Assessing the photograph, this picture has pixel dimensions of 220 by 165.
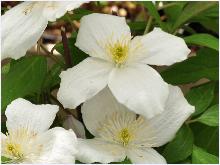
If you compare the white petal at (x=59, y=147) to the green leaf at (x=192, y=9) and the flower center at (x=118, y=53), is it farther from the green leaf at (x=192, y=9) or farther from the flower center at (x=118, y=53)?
the green leaf at (x=192, y=9)

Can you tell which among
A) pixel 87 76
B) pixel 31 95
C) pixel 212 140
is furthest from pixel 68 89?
pixel 212 140

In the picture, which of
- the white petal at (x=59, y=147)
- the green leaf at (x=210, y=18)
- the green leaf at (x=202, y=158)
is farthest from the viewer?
the green leaf at (x=210, y=18)

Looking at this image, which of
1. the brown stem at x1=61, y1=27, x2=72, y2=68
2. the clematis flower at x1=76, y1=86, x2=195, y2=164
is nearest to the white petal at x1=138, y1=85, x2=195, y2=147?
the clematis flower at x1=76, y1=86, x2=195, y2=164

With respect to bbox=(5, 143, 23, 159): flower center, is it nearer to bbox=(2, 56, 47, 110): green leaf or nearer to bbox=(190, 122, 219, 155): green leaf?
bbox=(2, 56, 47, 110): green leaf

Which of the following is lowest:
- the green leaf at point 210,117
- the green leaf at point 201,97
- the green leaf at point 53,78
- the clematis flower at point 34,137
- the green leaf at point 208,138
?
the green leaf at point 208,138

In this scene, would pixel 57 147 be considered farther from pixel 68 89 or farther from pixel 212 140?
pixel 212 140

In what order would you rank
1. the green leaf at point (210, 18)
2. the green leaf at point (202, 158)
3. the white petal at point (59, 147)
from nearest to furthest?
1. the white petal at point (59, 147)
2. the green leaf at point (202, 158)
3. the green leaf at point (210, 18)

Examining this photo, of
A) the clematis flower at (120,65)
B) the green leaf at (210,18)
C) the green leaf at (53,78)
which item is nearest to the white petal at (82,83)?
the clematis flower at (120,65)

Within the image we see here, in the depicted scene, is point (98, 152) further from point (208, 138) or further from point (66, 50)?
point (208, 138)
